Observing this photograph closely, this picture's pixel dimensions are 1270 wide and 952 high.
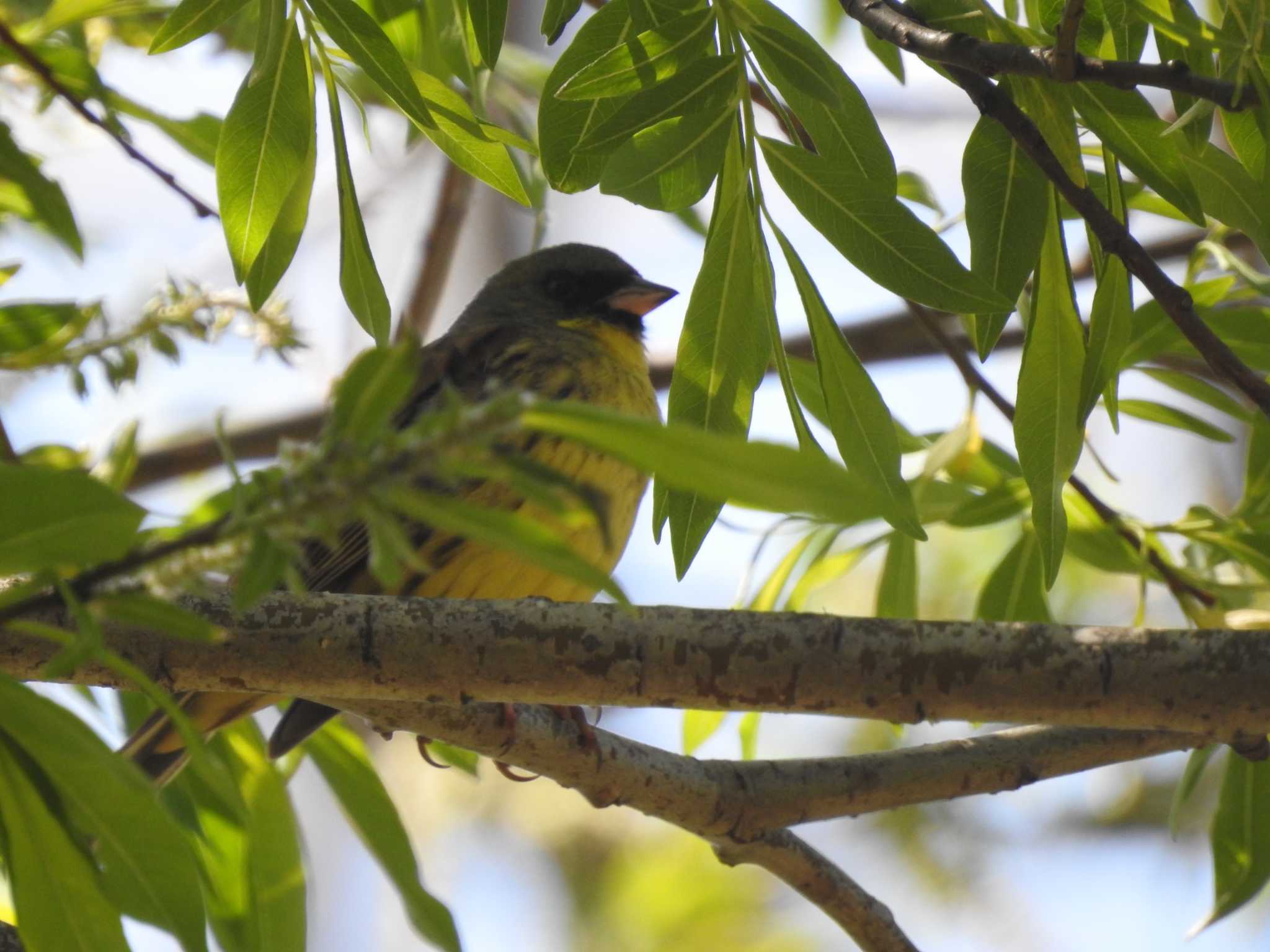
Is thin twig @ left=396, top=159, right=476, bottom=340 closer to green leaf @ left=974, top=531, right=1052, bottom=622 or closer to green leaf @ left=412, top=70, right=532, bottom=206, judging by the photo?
green leaf @ left=974, top=531, right=1052, bottom=622

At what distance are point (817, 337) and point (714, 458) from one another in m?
1.26

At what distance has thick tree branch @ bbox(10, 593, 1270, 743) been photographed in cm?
212

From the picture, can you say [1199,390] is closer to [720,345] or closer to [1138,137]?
[1138,137]

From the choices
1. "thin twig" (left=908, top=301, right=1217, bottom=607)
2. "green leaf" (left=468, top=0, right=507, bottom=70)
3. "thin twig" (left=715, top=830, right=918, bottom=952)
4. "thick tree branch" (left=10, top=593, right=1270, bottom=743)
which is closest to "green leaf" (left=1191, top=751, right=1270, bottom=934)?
"thin twig" (left=908, top=301, right=1217, bottom=607)

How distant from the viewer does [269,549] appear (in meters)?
1.19

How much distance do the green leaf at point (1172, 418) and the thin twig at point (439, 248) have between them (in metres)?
2.92

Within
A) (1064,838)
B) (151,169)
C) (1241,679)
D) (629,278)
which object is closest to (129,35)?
(151,169)

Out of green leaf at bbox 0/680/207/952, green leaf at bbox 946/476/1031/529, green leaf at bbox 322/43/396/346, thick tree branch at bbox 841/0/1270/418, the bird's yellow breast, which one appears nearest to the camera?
green leaf at bbox 0/680/207/952

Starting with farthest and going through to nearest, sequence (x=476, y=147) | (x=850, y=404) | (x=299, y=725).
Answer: (x=299, y=725)
(x=476, y=147)
(x=850, y=404)

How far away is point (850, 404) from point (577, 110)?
2.17ft

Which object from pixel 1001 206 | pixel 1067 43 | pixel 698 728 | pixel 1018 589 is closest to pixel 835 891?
pixel 698 728

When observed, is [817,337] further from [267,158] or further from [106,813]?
[106,813]

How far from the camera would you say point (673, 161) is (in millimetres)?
2188

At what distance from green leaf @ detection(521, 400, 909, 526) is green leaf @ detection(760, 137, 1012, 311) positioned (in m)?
1.03
